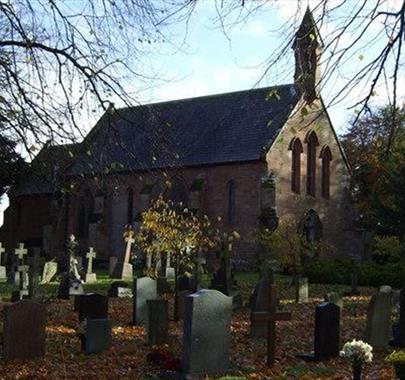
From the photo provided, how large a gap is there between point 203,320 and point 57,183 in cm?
333

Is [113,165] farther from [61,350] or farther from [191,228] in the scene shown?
[191,228]

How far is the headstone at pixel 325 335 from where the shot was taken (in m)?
10.8

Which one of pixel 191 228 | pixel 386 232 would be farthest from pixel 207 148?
pixel 191 228

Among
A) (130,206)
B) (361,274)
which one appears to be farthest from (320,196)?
(361,274)

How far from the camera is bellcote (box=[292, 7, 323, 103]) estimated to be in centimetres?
702

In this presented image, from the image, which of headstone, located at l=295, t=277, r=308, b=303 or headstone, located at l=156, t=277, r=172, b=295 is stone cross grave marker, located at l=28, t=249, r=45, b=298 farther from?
headstone, located at l=295, t=277, r=308, b=303

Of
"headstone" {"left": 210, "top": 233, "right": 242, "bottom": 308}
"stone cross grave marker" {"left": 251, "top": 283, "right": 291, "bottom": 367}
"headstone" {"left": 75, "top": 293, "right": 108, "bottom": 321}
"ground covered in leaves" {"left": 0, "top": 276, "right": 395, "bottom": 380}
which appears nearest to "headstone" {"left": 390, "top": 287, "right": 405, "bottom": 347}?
"ground covered in leaves" {"left": 0, "top": 276, "right": 395, "bottom": 380}

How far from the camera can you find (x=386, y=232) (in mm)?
34188

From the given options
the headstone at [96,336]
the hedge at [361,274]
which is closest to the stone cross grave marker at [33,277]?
the headstone at [96,336]

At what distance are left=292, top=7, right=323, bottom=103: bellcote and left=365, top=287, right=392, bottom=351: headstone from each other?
565 centimetres

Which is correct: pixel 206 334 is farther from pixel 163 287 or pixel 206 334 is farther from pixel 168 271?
pixel 168 271

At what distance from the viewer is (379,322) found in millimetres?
11953

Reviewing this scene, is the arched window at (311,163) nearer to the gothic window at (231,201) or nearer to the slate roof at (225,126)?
the slate roof at (225,126)

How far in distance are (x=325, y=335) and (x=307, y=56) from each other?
4.95 meters
